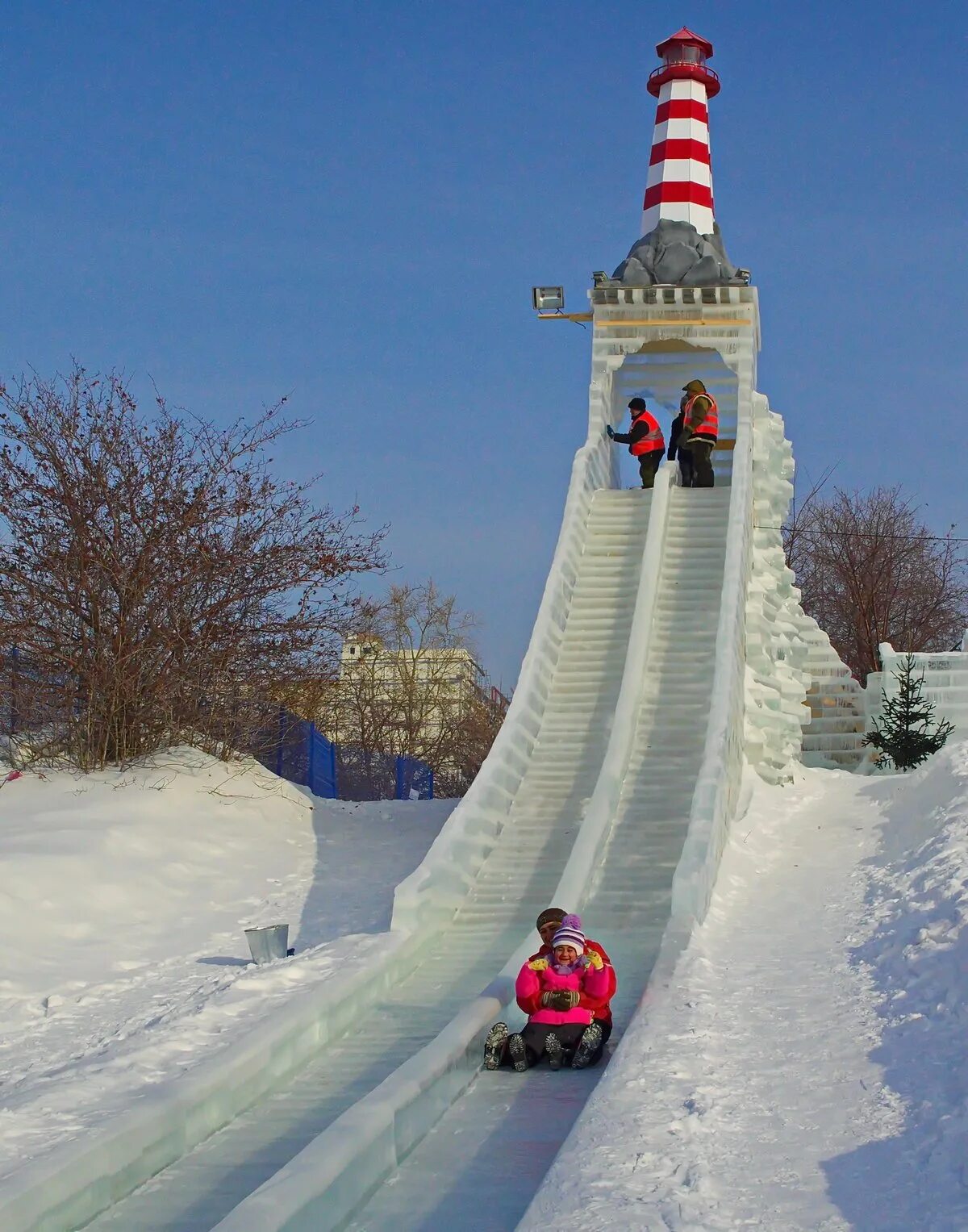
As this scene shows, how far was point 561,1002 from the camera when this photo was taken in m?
7.77

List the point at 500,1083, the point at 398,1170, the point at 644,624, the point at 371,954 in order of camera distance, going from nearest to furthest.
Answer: the point at 398,1170 → the point at 500,1083 → the point at 371,954 → the point at 644,624

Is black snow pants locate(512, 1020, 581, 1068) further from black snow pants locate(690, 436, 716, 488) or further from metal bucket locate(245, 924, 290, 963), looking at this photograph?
black snow pants locate(690, 436, 716, 488)

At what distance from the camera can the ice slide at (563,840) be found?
608cm

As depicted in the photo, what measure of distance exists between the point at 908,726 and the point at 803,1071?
1191cm

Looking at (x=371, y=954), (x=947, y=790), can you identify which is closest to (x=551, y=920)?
(x=371, y=954)

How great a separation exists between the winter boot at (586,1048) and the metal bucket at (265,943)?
319 centimetres

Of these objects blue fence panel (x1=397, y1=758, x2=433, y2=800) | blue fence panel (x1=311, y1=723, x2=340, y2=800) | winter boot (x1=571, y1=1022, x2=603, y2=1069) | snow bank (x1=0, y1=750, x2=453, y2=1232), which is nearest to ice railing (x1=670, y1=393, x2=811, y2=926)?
winter boot (x1=571, y1=1022, x2=603, y2=1069)

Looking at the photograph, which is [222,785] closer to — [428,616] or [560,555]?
[560,555]

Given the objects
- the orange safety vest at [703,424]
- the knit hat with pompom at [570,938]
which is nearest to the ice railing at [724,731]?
the orange safety vest at [703,424]

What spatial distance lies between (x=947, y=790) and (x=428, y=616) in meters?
29.0

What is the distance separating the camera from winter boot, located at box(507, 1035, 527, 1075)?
304 inches

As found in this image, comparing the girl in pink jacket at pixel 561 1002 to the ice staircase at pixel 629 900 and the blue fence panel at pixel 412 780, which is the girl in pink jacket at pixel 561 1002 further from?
the blue fence panel at pixel 412 780

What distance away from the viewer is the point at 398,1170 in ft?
20.9

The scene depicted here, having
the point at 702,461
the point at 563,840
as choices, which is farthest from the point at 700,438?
the point at 563,840
